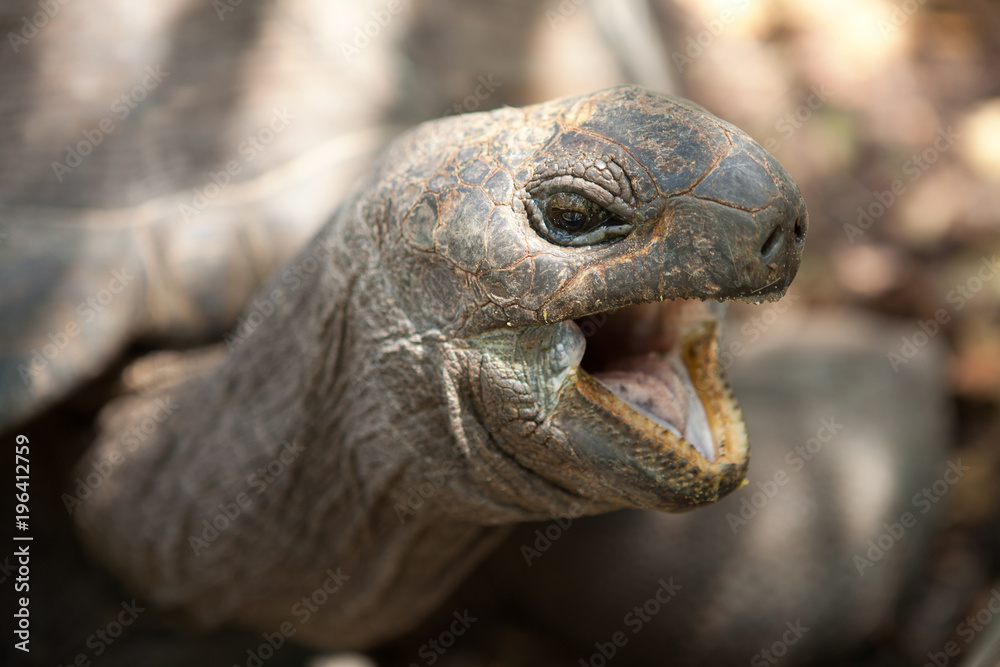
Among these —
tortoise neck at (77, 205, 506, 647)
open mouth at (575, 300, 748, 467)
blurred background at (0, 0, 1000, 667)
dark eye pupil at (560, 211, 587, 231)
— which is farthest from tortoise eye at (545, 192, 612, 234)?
blurred background at (0, 0, 1000, 667)

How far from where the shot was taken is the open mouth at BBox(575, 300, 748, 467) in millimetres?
1438

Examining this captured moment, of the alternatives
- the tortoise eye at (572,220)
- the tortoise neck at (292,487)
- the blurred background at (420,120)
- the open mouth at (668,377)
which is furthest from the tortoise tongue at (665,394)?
the blurred background at (420,120)

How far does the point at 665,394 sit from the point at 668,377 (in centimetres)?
6

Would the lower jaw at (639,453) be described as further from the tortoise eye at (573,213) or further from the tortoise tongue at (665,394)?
the tortoise eye at (573,213)

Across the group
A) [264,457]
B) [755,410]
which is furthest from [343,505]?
[755,410]

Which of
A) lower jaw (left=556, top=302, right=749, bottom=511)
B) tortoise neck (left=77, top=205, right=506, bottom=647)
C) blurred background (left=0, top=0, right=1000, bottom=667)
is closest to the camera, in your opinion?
lower jaw (left=556, top=302, right=749, bottom=511)

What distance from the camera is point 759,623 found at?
272 cm

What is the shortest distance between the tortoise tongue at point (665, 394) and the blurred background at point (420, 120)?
1.00 metres

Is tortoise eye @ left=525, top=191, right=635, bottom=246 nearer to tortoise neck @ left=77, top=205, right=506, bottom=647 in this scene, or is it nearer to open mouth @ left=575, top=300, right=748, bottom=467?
open mouth @ left=575, top=300, right=748, bottom=467

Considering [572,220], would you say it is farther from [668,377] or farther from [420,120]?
[420,120]

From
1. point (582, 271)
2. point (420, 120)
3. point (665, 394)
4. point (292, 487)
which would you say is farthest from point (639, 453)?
point (420, 120)

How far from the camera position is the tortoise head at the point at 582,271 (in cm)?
131

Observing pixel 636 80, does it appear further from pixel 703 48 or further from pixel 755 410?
pixel 755 410

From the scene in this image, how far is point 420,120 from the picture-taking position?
2857mm
